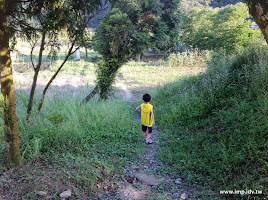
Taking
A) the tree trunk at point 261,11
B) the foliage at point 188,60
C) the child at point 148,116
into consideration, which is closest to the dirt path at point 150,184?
the child at point 148,116

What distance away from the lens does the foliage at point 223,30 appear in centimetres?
1476

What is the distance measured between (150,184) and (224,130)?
2270 millimetres

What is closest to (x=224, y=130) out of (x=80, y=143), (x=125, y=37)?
(x=80, y=143)

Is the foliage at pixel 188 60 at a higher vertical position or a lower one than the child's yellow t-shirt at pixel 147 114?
higher

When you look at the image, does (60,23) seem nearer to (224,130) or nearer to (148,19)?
→ (224,130)

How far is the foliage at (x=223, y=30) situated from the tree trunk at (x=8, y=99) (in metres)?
8.30

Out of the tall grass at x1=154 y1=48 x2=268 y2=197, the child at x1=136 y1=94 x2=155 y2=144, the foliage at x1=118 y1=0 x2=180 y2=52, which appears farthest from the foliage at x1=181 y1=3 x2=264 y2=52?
the child at x1=136 y1=94 x2=155 y2=144

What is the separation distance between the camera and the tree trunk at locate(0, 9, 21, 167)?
10.6ft

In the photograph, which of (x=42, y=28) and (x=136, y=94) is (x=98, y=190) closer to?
(x=42, y=28)

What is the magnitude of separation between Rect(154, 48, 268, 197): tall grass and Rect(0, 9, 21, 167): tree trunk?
9.29 feet

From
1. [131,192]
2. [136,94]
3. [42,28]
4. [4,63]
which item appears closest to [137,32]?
[136,94]

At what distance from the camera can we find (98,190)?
3293mm

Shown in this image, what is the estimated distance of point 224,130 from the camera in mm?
4754

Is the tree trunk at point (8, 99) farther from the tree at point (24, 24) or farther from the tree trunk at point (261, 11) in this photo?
the tree trunk at point (261, 11)
